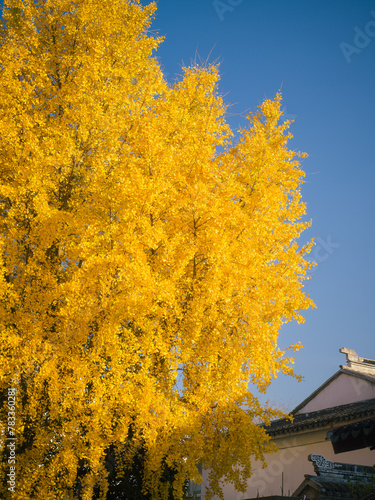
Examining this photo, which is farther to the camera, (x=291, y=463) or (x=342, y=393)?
(x=342, y=393)

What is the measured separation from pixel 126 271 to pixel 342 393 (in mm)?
13529

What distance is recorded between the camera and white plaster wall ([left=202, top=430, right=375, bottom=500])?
1428 centimetres

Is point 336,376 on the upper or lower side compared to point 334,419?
upper

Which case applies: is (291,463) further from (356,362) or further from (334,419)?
(356,362)

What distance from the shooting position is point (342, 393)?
58.4ft

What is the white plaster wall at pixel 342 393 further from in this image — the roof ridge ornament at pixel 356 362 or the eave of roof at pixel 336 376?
the roof ridge ornament at pixel 356 362

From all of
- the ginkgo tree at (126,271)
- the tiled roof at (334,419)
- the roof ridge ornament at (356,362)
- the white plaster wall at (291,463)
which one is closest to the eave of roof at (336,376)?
the roof ridge ornament at (356,362)

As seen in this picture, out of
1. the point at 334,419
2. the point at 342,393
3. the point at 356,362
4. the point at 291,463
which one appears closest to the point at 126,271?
the point at 334,419

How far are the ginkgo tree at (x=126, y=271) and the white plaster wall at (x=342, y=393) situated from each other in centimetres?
887

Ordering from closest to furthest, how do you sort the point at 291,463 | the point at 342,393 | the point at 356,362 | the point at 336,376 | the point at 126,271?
the point at 126,271
the point at 291,463
the point at 342,393
the point at 336,376
the point at 356,362

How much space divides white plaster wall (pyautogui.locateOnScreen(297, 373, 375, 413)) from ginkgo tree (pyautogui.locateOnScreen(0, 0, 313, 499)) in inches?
349

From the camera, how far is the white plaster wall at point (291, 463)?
46.9 ft

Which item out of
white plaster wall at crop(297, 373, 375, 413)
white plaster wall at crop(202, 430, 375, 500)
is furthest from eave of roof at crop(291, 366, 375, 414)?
white plaster wall at crop(202, 430, 375, 500)

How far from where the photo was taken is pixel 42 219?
27.0 feet
